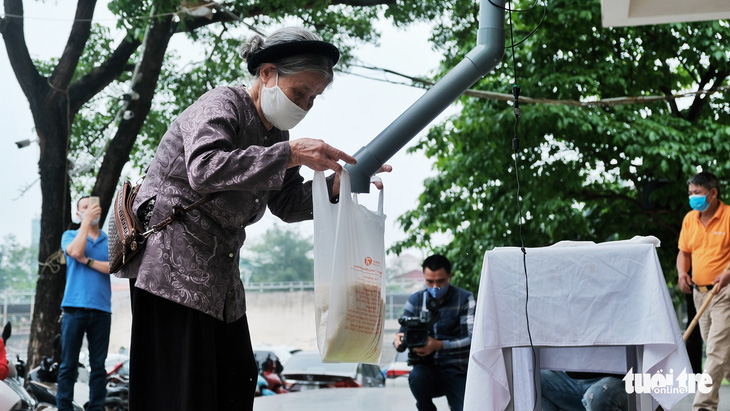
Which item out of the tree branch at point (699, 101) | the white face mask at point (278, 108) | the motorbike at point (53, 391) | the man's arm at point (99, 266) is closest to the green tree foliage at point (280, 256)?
the tree branch at point (699, 101)

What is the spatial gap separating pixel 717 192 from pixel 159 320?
14.3 ft

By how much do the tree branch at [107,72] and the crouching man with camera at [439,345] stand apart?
6.61 m

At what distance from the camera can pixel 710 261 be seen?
5.01m

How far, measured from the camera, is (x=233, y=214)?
1822 millimetres

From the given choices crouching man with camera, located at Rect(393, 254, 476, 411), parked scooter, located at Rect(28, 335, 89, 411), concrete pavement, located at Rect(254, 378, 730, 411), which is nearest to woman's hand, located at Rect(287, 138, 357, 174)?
crouching man with camera, located at Rect(393, 254, 476, 411)

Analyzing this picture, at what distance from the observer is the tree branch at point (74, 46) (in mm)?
9547

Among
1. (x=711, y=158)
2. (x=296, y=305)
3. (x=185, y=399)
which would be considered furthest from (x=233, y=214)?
(x=296, y=305)

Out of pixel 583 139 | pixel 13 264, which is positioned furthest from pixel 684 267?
pixel 13 264

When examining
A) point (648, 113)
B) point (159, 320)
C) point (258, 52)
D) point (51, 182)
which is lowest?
point (159, 320)

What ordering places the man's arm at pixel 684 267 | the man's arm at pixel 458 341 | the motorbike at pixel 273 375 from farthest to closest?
the motorbike at pixel 273 375 < the man's arm at pixel 684 267 < the man's arm at pixel 458 341

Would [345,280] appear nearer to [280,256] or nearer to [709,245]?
[709,245]

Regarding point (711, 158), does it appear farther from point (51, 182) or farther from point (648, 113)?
point (51, 182)

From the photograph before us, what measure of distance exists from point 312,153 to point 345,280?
1.21 ft

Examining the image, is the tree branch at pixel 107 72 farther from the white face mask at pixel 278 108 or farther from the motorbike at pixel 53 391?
the white face mask at pixel 278 108
